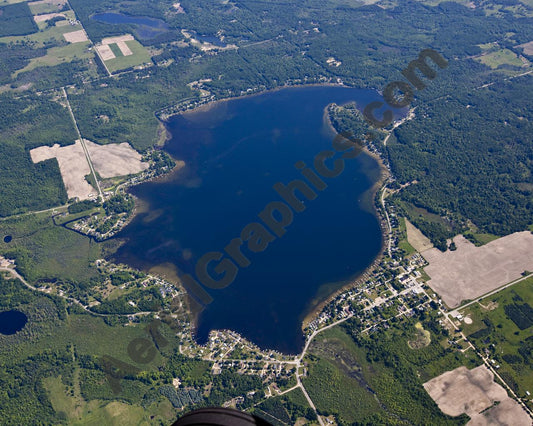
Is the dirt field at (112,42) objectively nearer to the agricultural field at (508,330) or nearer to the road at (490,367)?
the road at (490,367)

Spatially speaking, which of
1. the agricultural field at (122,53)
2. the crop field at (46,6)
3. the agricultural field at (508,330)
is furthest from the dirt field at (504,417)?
the crop field at (46,6)

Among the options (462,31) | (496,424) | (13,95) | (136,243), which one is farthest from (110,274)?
(462,31)

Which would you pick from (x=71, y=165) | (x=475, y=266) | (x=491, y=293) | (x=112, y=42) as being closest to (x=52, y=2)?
(x=112, y=42)

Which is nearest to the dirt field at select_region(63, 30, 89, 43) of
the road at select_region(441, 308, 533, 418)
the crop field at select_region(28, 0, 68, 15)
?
the crop field at select_region(28, 0, 68, 15)

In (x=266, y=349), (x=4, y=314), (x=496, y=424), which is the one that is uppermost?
(x=496, y=424)

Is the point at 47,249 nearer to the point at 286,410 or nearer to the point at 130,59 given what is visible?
the point at 286,410

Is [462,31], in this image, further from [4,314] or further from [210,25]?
[4,314]
